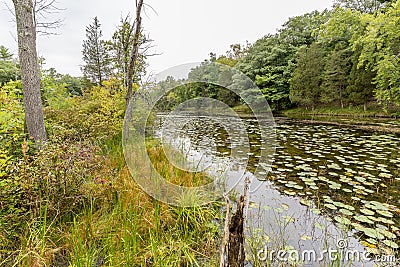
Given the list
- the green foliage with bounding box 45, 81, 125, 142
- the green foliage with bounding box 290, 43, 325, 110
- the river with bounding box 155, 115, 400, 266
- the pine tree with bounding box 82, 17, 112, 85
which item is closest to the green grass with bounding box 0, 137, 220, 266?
the river with bounding box 155, 115, 400, 266

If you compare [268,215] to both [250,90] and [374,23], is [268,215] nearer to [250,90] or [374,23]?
[250,90]

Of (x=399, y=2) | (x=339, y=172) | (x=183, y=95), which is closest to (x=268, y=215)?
(x=183, y=95)

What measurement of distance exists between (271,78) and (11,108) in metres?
17.7

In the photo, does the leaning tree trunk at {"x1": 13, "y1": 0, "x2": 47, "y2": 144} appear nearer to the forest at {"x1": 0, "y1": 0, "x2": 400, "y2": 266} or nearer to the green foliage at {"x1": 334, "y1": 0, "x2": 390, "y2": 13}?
the forest at {"x1": 0, "y1": 0, "x2": 400, "y2": 266}

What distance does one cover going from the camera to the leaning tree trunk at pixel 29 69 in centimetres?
257

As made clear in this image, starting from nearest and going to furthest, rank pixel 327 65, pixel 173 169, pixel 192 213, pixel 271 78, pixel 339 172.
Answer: pixel 192 213
pixel 173 169
pixel 339 172
pixel 327 65
pixel 271 78

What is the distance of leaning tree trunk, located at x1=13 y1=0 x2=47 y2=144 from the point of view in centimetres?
257

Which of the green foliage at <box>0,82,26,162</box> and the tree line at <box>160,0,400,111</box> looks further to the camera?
the tree line at <box>160,0,400,111</box>

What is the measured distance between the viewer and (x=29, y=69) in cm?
262

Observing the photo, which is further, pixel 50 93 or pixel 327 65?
pixel 327 65

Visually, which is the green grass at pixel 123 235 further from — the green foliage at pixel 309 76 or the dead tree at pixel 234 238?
the green foliage at pixel 309 76

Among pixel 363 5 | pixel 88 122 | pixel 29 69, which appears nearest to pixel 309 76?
pixel 363 5

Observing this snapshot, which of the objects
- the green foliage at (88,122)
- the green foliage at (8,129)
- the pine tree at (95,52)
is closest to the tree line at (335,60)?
the green foliage at (88,122)

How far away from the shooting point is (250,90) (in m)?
2.02
